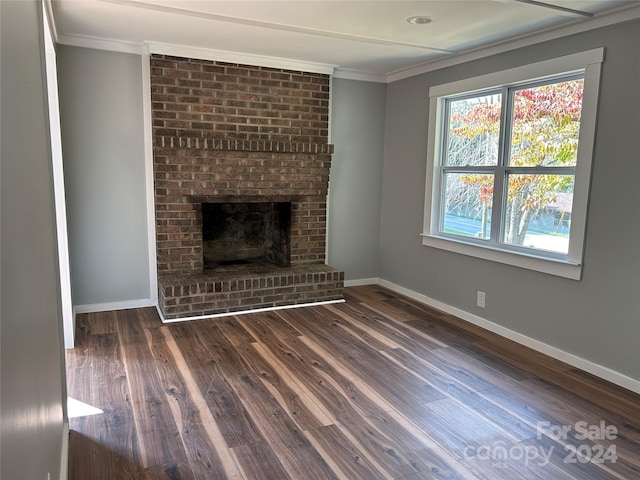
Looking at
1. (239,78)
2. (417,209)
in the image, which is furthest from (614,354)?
(239,78)

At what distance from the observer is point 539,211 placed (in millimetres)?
3512

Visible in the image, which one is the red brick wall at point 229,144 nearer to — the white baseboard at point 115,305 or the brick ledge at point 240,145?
the brick ledge at point 240,145

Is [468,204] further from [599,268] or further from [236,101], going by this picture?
[236,101]

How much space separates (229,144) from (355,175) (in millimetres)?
1494

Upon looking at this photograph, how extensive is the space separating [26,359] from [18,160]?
476 millimetres

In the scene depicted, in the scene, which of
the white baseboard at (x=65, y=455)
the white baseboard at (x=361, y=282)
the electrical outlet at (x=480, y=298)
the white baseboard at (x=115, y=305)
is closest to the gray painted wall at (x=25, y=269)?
the white baseboard at (x=65, y=455)

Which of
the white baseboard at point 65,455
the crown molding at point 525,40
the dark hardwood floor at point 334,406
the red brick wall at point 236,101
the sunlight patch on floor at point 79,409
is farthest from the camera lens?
the red brick wall at point 236,101

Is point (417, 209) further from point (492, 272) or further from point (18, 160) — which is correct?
point (18, 160)

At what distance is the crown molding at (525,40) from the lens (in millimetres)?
2838

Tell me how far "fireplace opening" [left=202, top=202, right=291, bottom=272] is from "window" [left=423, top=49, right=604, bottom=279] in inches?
61.1

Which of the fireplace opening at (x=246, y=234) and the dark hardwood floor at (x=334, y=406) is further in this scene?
the fireplace opening at (x=246, y=234)

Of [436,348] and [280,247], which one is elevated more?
[280,247]

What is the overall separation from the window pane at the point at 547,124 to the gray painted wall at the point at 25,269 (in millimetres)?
3210

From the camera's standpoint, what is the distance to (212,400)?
2672mm
